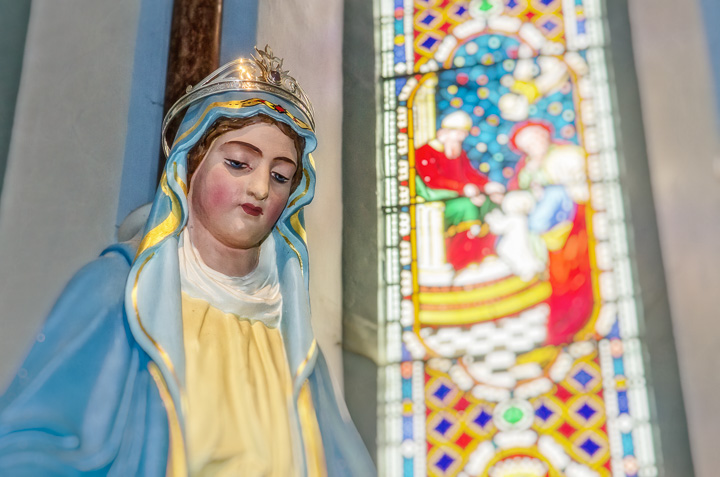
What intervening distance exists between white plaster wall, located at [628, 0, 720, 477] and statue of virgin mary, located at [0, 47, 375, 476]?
108 cm

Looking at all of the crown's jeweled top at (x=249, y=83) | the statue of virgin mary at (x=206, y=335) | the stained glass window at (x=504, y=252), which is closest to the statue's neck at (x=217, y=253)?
the statue of virgin mary at (x=206, y=335)

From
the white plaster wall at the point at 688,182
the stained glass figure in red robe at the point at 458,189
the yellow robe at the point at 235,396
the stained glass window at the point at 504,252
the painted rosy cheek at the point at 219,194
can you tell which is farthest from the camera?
the stained glass figure in red robe at the point at 458,189

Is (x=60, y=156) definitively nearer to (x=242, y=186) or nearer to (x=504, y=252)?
(x=242, y=186)

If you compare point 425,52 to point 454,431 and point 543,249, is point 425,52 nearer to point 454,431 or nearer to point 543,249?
→ point 543,249

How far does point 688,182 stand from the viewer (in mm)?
→ 3113

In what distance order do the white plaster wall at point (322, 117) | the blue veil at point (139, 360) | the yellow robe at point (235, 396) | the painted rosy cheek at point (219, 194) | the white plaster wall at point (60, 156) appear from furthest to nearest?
the white plaster wall at point (322, 117) → the white plaster wall at point (60, 156) → the painted rosy cheek at point (219, 194) → the yellow robe at point (235, 396) → the blue veil at point (139, 360)

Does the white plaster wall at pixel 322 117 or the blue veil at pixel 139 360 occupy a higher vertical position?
the white plaster wall at pixel 322 117

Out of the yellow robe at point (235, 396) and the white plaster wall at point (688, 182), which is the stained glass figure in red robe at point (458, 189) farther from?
the yellow robe at point (235, 396)

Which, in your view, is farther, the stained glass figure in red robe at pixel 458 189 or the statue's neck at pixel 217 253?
the stained glass figure in red robe at pixel 458 189

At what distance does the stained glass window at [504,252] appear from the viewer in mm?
3139

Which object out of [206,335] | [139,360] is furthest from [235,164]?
[139,360]

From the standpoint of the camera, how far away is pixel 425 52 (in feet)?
12.8

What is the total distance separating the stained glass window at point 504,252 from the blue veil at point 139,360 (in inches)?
37.0

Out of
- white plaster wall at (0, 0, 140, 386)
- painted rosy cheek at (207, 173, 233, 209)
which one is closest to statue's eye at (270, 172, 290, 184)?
painted rosy cheek at (207, 173, 233, 209)
